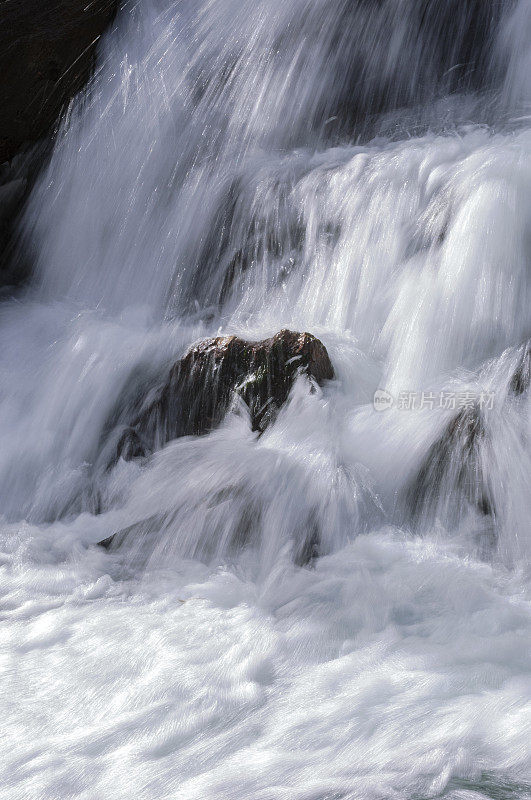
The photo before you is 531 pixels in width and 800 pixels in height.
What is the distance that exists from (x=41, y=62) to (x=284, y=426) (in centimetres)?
389

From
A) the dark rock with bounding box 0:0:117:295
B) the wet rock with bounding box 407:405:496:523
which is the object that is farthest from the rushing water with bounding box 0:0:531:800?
the dark rock with bounding box 0:0:117:295

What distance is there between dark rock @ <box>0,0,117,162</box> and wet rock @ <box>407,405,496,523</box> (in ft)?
13.5

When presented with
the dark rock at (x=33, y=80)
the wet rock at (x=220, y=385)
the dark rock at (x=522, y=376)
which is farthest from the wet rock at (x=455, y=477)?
the dark rock at (x=33, y=80)

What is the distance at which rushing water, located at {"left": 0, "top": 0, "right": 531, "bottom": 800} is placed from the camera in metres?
2.15

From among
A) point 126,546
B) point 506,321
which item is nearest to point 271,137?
point 506,321

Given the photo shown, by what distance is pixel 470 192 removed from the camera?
3.92m

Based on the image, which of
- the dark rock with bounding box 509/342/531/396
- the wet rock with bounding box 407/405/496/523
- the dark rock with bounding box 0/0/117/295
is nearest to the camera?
the wet rock with bounding box 407/405/496/523

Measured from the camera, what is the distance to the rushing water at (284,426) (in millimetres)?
2146

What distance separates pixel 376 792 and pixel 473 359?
2134 mm

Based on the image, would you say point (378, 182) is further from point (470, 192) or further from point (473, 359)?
point (473, 359)

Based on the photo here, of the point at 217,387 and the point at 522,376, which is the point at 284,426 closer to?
the point at 217,387

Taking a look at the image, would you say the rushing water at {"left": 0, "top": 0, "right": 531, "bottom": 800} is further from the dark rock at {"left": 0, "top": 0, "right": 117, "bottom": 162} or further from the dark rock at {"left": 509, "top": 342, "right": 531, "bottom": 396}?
the dark rock at {"left": 0, "top": 0, "right": 117, "bottom": 162}

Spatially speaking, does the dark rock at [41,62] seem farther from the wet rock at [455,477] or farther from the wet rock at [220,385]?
the wet rock at [455,477]

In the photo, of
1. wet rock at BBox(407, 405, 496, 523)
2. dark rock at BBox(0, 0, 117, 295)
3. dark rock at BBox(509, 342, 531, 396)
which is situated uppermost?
dark rock at BBox(0, 0, 117, 295)
